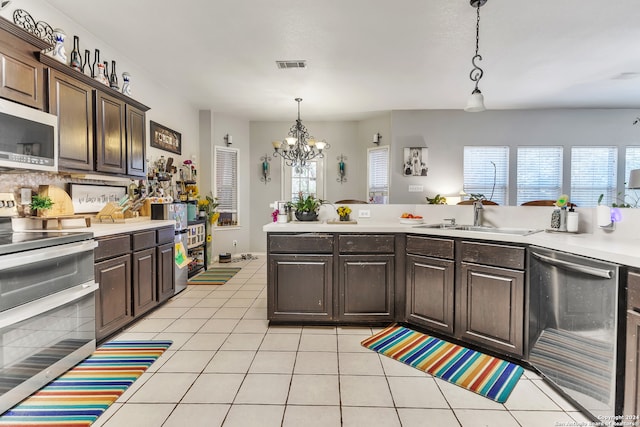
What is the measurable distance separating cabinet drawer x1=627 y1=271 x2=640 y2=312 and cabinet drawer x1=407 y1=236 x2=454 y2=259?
1.09 metres

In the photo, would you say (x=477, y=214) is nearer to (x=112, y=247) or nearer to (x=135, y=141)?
(x=112, y=247)

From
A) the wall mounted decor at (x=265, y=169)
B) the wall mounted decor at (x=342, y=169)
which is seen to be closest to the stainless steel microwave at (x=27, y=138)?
the wall mounted decor at (x=265, y=169)

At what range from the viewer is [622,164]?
18.9ft

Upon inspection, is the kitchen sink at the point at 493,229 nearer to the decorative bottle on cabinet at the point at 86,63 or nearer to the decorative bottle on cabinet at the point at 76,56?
the decorative bottle on cabinet at the point at 76,56

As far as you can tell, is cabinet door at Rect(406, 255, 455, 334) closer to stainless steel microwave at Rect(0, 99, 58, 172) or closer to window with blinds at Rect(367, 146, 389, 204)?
stainless steel microwave at Rect(0, 99, 58, 172)

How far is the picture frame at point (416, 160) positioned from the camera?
5.95 metres

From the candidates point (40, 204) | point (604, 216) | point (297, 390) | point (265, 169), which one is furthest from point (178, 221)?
point (604, 216)

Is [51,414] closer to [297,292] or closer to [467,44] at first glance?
[297,292]

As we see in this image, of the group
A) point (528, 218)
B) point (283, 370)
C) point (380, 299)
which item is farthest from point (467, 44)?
point (283, 370)

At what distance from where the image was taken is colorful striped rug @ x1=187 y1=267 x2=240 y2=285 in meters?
4.40

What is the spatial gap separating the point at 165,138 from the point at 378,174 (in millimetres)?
4010

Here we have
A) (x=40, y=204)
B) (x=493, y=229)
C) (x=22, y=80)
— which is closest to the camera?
(x=22, y=80)

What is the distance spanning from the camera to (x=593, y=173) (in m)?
5.83

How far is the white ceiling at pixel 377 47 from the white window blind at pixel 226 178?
1213 mm
